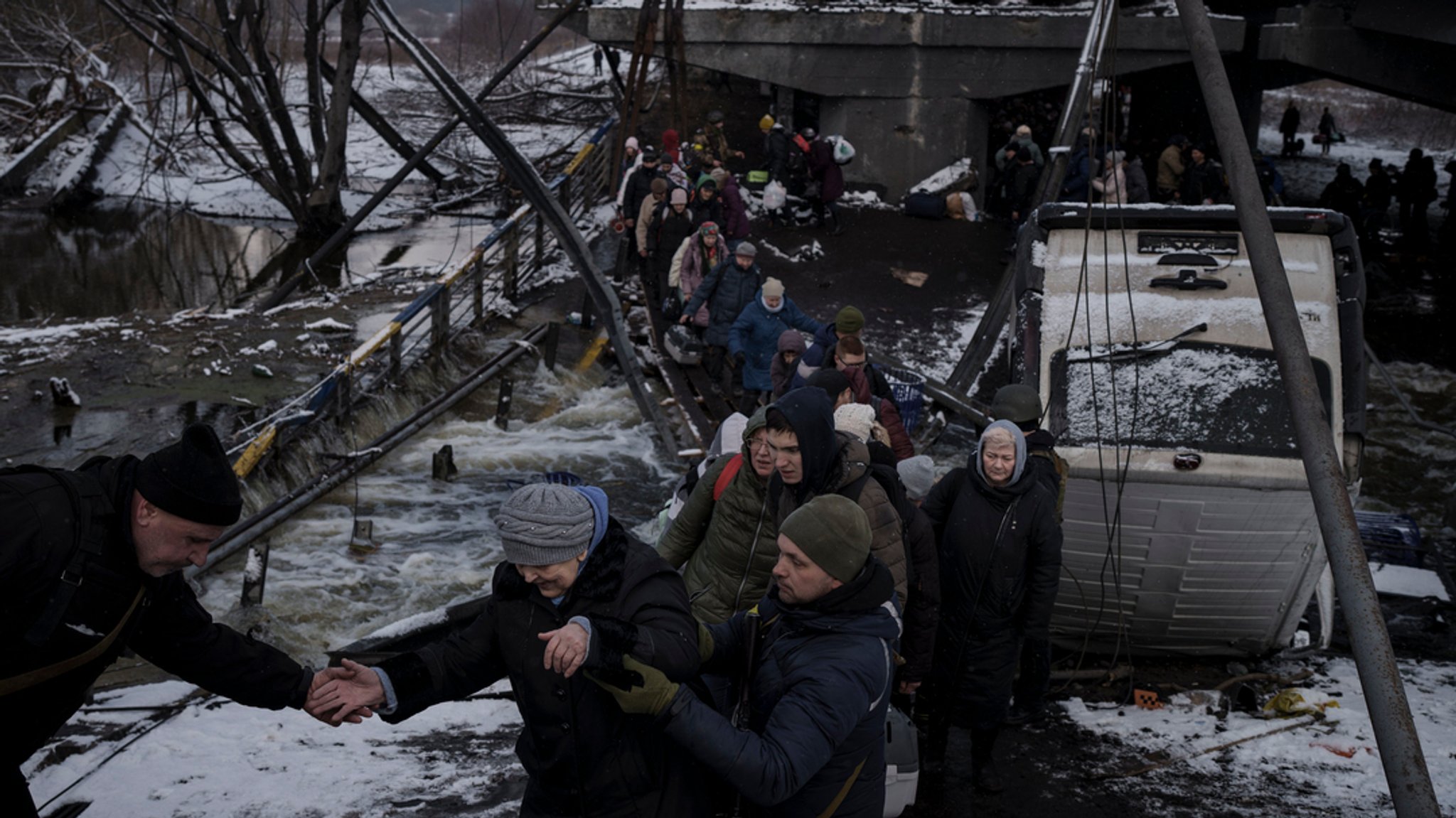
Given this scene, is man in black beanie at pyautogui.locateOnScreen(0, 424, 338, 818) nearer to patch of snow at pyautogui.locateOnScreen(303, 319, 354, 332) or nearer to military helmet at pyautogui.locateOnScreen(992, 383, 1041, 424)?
military helmet at pyautogui.locateOnScreen(992, 383, 1041, 424)

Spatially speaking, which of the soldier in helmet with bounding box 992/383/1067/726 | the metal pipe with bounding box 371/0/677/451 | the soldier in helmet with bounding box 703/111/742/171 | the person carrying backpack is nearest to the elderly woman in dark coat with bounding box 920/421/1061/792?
the person carrying backpack

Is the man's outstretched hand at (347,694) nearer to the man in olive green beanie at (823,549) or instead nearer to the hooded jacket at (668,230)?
the man in olive green beanie at (823,549)

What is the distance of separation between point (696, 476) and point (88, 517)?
2.98m

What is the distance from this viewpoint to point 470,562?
30.5ft

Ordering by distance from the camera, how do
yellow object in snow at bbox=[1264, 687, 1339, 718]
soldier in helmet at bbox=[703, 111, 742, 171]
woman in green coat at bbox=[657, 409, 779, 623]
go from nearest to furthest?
woman in green coat at bbox=[657, 409, 779, 623], yellow object in snow at bbox=[1264, 687, 1339, 718], soldier in helmet at bbox=[703, 111, 742, 171]

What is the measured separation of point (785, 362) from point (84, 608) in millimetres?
5823

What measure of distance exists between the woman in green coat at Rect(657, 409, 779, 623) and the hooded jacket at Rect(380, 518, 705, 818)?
1.41 meters

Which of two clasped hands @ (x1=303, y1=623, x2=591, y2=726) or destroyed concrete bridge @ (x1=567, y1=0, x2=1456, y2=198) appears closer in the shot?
two clasped hands @ (x1=303, y1=623, x2=591, y2=726)

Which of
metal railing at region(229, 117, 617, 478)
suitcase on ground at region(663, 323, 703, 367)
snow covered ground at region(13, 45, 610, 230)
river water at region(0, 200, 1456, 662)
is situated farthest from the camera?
snow covered ground at region(13, 45, 610, 230)

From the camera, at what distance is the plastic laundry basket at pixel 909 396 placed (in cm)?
1067

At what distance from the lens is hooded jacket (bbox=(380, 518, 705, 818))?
3.06 meters

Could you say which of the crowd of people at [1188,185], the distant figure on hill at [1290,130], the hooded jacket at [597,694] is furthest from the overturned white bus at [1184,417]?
the distant figure on hill at [1290,130]

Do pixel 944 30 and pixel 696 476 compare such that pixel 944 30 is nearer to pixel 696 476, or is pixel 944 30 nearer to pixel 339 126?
pixel 339 126

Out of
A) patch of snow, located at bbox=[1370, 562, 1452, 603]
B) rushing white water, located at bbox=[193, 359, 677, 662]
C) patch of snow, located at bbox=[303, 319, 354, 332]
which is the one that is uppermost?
patch of snow, located at bbox=[303, 319, 354, 332]
